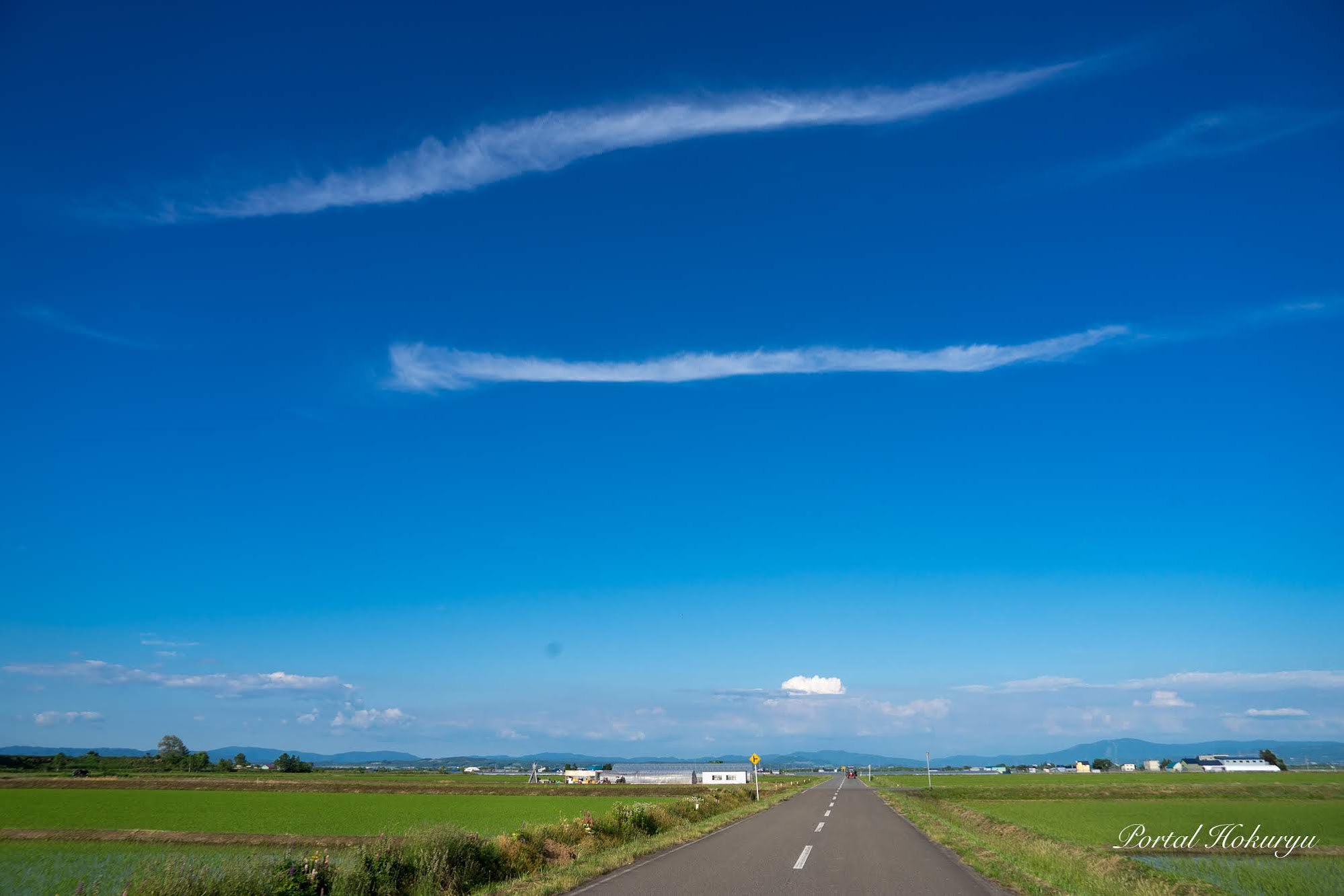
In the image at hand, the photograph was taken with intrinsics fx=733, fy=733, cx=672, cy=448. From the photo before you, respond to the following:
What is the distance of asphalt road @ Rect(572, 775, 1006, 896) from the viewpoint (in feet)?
39.4

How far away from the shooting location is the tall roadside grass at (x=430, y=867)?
408 inches

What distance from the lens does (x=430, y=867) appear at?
12.6 m

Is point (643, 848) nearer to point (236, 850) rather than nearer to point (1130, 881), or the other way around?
point (1130, 881)

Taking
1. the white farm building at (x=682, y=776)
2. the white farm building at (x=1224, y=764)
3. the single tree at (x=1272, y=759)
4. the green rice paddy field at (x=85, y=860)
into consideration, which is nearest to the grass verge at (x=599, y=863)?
the green rice paddy field at (x=85, y=860)

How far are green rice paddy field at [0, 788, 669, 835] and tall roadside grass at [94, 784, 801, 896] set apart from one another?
2.65 m

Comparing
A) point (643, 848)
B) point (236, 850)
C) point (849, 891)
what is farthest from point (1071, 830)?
point (236, 850)

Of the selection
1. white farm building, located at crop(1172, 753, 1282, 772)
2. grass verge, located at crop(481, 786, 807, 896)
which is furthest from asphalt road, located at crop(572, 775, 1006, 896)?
white farm building, located at crop(1172, 753, 1282, 772)

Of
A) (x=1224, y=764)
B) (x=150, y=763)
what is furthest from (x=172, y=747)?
(x=1224, y=764)

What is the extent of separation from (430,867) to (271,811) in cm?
3640

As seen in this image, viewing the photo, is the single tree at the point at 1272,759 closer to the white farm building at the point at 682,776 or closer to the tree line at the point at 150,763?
the white farm building at the point at 682,776

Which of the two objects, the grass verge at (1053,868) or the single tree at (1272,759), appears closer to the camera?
the grass verge at (1053,868)

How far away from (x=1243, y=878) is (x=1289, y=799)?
144ft

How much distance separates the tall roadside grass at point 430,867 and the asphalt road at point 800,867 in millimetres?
1089

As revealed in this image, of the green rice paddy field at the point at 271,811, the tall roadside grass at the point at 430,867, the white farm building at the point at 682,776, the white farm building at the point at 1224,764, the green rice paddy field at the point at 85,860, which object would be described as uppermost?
the tall roadside grass at the point at 430,867
